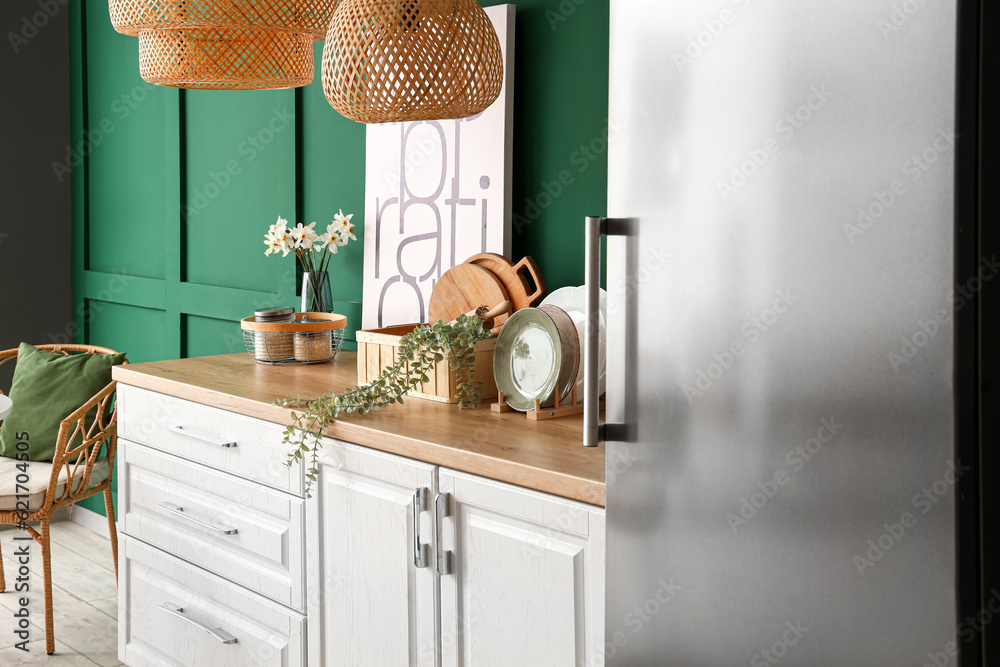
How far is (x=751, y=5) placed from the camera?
1.12 metres

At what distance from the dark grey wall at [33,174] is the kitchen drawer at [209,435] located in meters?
1.77

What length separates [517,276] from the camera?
2264 mm

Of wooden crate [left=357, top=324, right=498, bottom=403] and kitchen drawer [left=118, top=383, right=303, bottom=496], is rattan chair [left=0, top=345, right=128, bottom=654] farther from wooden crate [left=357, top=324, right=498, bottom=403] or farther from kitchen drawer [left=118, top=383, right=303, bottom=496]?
wooden crate [left=357, top=324, right=498, bottom=403]

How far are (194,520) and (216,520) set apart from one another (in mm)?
99

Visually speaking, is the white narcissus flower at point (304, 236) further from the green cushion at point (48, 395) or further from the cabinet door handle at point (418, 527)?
the cabinet door handle at point (418, 527)

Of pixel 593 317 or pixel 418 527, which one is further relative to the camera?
pixel 418 527

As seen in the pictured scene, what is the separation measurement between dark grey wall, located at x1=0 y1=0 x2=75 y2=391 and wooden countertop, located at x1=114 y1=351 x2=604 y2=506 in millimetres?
1781

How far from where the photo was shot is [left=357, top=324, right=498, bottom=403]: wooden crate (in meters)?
2.04

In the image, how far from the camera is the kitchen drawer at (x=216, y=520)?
6.82 ft

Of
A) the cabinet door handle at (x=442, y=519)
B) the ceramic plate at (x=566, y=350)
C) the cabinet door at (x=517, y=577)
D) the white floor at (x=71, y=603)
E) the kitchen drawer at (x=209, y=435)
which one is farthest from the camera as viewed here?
the white floor at (x=71, y=603)

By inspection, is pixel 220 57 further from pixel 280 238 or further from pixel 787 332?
pixel 787 332

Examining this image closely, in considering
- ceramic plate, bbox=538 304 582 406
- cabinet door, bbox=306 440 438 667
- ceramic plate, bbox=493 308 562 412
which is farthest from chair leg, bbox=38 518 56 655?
ceramic plate, bbox=538 304 582 406

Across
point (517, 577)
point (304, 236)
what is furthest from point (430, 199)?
point (517, 577)

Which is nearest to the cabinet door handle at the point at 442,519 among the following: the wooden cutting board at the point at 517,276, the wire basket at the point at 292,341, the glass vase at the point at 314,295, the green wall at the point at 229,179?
the wooden cutting board at the point at 517,276
